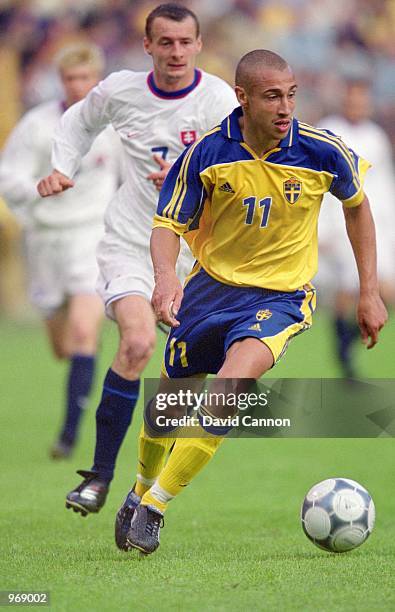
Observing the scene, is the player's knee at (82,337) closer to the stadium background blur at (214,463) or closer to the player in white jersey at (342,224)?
the stadium background blur at (214,463)

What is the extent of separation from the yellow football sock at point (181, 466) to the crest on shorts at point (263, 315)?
1.81ft

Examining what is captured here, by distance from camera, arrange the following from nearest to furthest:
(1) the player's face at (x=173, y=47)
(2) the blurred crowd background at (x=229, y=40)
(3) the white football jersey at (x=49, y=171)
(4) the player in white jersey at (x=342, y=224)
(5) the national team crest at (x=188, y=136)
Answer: (1) the player's face at (x=173, y=47) → (5) the national team crest at (x=188, y=136) → (3) the white football jersey at (x=49, y=171) → (4) the player in white jersey at (x=342, y=224) → (2) the blurred crowd background at (x=229, y=40)

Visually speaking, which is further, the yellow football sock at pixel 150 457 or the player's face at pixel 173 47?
the player's face at pixel 173 47

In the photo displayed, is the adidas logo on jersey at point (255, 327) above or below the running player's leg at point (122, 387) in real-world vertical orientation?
above

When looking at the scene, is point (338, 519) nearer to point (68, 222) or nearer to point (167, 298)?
point (167, 298)

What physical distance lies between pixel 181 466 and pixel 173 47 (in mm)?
2401

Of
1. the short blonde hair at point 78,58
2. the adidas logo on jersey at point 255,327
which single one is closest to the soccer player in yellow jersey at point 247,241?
the adidas logo on jersey at point 255,327

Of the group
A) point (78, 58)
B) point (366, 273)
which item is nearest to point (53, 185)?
point (366, 273)

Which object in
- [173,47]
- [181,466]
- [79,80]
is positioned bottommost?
[181,466]

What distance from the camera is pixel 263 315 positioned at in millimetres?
5629

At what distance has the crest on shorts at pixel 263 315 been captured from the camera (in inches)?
221

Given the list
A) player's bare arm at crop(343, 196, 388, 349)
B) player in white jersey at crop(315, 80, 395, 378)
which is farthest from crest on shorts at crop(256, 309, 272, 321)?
player in white jersey at crop(315, 80, 395, 378)

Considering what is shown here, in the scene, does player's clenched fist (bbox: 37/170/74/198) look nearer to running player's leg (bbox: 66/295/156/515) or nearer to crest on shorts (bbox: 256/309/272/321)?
running player's leg (bbox: 66/295/156/515)

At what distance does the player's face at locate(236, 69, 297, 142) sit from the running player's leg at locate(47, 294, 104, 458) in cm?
406
